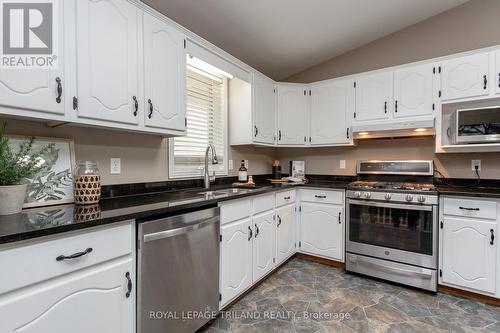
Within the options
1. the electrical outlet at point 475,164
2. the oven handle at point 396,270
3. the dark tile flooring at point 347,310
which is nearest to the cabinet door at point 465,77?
the electrical outlet at point 475,164

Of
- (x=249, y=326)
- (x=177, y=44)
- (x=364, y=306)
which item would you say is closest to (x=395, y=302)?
(x=364, y=306)

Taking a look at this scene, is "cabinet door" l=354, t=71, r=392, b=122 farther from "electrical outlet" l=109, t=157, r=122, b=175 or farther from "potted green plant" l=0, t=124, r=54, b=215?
"potted green plant" l=0, t=124, r=54, b=215

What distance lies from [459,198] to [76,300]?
2815 millimetres

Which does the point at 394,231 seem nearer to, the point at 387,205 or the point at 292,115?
the point at 387,205

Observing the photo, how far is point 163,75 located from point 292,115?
193cm

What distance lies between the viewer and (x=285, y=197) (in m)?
2.74

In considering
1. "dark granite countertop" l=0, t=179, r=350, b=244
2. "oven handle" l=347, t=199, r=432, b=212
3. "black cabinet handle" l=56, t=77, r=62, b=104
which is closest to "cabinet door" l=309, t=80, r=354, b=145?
"oven handle" l=347, t=199, r=432, b=212

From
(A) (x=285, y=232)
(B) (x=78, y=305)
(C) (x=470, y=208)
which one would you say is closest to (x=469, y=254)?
(C) (x=470, y=208)

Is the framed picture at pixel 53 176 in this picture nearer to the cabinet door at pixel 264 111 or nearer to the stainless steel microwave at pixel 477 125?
the cabinet door at pixel 264 111

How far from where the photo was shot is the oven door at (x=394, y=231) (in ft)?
7.50

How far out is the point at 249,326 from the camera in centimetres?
180

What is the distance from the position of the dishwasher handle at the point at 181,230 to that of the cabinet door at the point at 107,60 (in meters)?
0.73

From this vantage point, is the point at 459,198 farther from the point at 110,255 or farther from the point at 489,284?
the point at 110,255

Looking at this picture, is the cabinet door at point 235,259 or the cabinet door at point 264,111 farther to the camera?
the cabinet door at point 264,111
